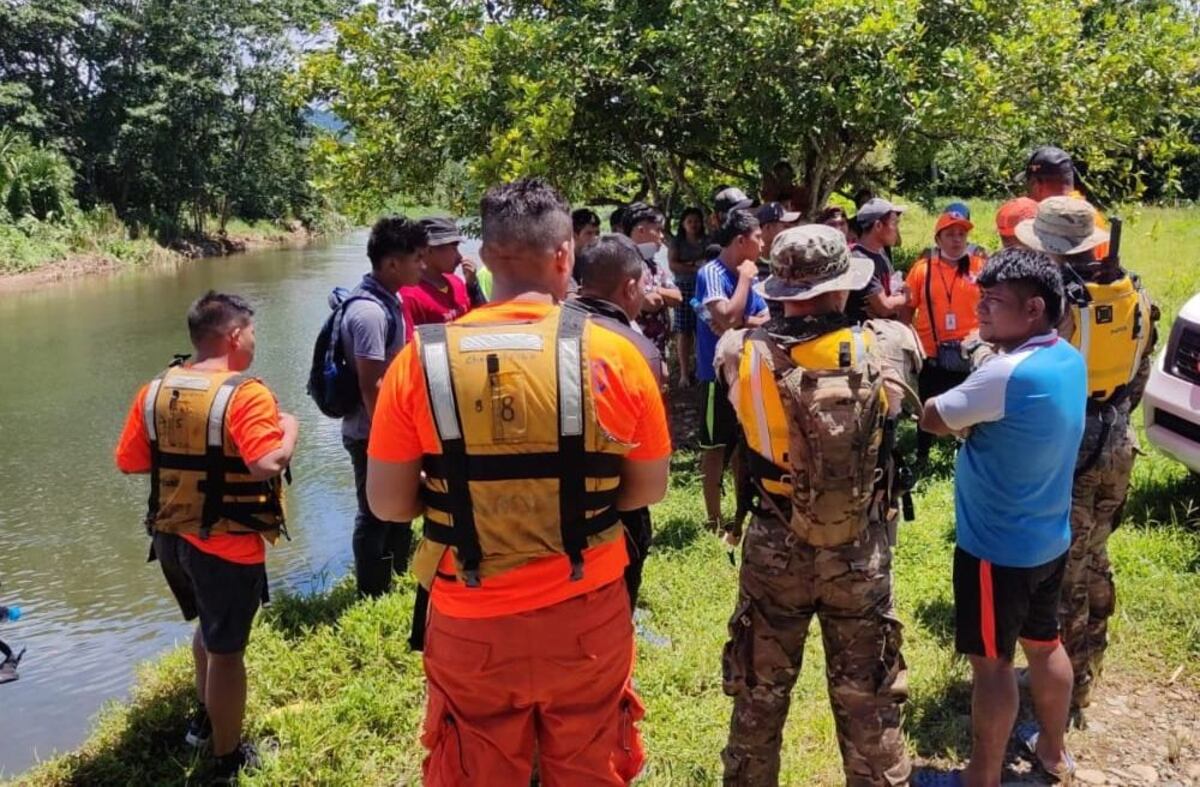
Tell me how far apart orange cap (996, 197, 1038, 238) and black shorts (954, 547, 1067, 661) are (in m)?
1.58

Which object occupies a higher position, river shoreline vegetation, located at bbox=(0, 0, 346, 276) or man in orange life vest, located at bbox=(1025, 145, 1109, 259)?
river shoreline vegetation, located at bbox=(0, 0, 346, 276)

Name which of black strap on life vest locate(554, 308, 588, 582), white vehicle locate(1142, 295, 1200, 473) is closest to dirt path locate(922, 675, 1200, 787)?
white vehicle locate(1142, 295, 1200, 473)

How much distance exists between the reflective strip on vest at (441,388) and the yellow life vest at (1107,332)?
234 centimetres

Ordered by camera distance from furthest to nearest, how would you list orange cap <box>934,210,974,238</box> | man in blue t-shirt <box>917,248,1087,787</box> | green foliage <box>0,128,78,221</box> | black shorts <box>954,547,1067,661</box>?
1. green foliage <box>0,128,78,221</box>
2. orange cap <box>934,210,974,238</box>
3. black shorts <box>954,547,1067,661</box>
4. man in blue t-shirt <box>917,248,1087,787</box>

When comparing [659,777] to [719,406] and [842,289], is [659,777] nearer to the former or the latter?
[842,289]

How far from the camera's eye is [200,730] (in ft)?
12.4

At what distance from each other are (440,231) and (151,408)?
185 centimetres

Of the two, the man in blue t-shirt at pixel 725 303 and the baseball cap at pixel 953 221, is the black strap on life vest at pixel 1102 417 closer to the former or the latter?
the man in blue t-shirt at pixel 725 303

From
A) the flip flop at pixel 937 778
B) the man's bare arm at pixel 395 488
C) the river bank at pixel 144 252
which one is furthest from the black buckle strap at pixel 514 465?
the river bank at pixel 144 252

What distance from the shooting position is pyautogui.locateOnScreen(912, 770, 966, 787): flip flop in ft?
10.2

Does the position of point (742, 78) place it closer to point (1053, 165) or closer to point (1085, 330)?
point (1053, 165)

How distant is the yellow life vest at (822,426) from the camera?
8.54ft

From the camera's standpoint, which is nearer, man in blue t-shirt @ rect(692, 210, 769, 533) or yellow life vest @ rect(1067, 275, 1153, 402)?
yellow life vest @ rect(1067, 275, 1153, 402)

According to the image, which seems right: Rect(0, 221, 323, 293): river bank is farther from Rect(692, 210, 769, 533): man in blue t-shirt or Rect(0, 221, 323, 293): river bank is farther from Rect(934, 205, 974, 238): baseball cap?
Rect(934, 205, 974, 238): baseball cap
